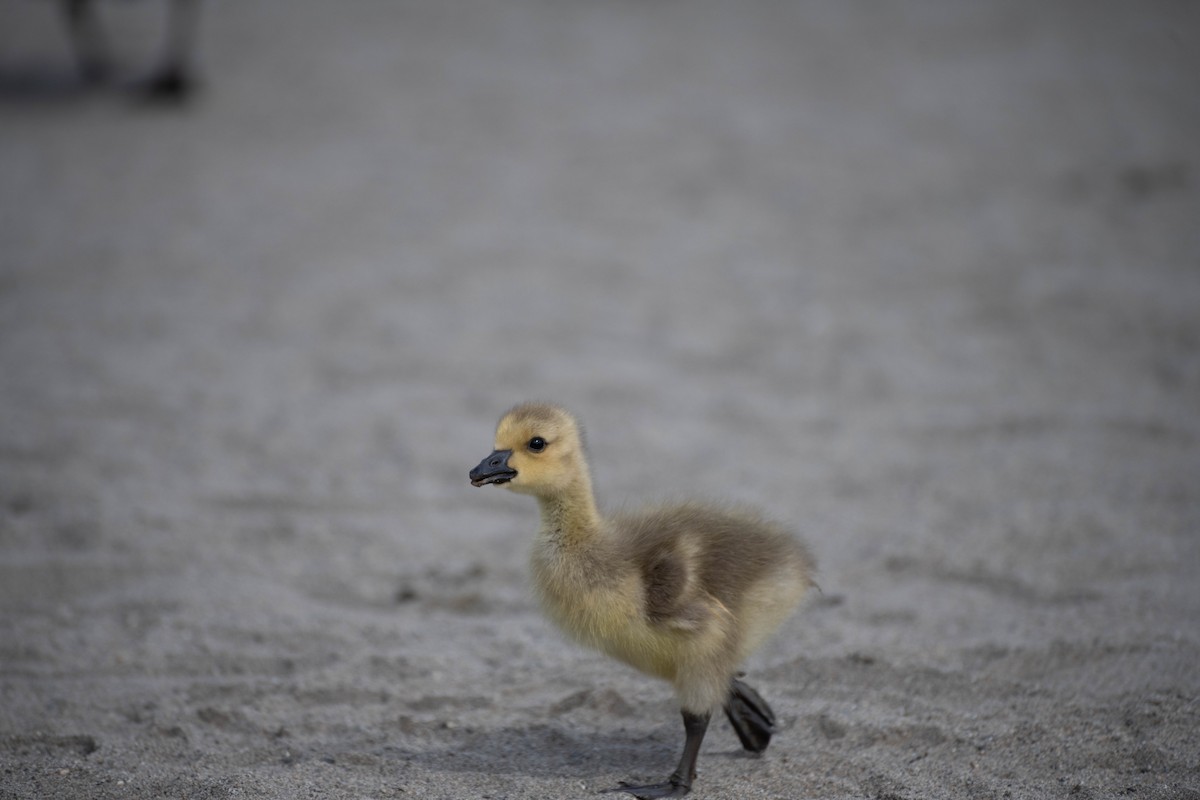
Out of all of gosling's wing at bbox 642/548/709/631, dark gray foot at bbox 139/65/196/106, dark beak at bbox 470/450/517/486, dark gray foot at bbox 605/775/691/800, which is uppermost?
dark gray foot at bbox 139/65/196/106

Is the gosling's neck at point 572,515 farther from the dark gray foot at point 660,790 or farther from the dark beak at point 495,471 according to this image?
the dark gray foot at point 660,790

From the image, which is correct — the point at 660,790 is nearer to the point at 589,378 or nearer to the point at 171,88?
the point at 589,378

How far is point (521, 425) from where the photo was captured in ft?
11.5

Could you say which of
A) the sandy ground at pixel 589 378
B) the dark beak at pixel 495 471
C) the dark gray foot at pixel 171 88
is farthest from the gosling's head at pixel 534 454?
the dark gray foot at pixel 171 88

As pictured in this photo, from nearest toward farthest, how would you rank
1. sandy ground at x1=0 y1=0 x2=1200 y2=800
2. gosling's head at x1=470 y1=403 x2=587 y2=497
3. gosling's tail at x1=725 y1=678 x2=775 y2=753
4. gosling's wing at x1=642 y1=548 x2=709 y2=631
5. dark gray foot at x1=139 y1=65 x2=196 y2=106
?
1. gosling's wing at x1=642 y1=548 x2=709 y2=631
2. gosling's head at x1=470 y1=403 x2=587 y2=497
3. gosling's tail at x1=725 y1=678 x2=775 y2=753
4. sandy ground at x1=0 y1=0 x2=1200 y2=800
5. dark gray foot at x1=139 y1=65 x2=196 y2=106

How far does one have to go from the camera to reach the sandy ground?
388 cm

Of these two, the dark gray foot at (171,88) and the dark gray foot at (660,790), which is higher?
the dark gray foot at (171,88)

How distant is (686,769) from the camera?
344 centimetres

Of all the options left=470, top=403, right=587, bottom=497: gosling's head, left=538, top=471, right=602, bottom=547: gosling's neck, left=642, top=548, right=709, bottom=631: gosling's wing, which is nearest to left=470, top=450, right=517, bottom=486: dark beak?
left=470, top=403, right=587, bottom=497: gosling's head

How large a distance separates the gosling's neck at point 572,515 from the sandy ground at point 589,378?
72 cm

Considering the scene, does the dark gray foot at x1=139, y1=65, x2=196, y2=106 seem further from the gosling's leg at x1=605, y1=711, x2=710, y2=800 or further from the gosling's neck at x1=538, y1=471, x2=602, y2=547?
the gosling's leg at x1=605, y1=711, x2=710, y2=800

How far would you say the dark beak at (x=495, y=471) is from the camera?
344 centimetres

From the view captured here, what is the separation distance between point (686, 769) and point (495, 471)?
102 centimetres

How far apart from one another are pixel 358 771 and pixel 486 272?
5.10 m
